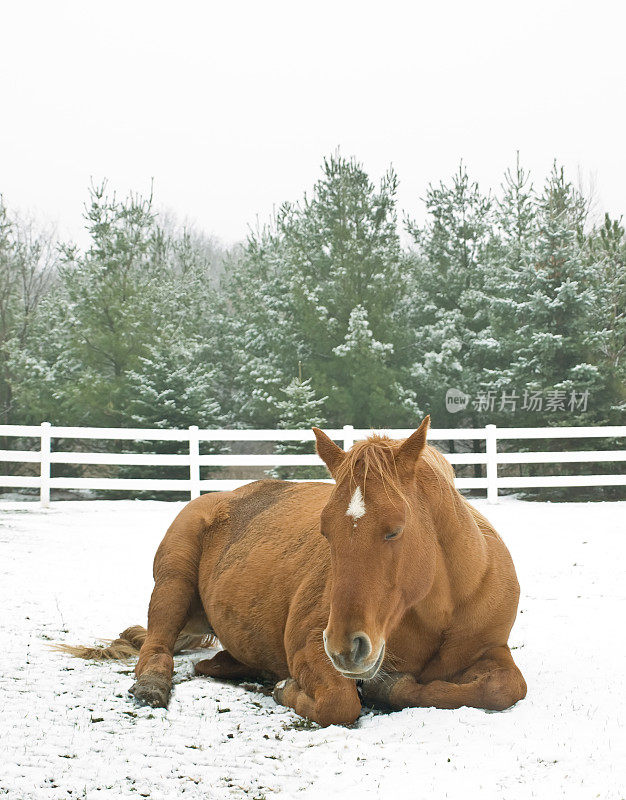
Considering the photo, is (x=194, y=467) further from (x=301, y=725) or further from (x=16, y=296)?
(x=16, y=296)

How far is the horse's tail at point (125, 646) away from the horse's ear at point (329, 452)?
1.86 m

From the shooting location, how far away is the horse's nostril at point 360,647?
2623 mm

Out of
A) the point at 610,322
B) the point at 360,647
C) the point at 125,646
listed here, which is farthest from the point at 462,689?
the point at 610,322

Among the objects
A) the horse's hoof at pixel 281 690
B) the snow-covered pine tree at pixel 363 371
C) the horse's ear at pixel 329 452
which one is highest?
the snow-covered pine tree at pixel 363 371

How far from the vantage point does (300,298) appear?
1911cm

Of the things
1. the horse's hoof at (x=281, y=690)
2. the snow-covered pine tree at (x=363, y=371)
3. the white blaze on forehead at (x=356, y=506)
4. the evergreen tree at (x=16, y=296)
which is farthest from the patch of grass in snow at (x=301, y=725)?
the evergreen tree at (x=16, y=296)

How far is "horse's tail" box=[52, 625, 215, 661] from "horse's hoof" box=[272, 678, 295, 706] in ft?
3.56

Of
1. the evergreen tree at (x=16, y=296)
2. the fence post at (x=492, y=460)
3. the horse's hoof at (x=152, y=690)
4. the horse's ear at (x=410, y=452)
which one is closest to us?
the horse's ear at (x=410, y=452)

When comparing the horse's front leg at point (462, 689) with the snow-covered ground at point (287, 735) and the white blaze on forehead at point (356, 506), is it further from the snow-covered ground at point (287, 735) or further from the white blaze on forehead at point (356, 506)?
the white blaze on forehead at point (356, 506)

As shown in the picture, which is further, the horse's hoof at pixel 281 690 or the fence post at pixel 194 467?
Answer: the fence post at pixel 194 467

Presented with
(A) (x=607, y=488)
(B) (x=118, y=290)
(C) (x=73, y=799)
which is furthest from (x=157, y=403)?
(C) (x=73, y=799)

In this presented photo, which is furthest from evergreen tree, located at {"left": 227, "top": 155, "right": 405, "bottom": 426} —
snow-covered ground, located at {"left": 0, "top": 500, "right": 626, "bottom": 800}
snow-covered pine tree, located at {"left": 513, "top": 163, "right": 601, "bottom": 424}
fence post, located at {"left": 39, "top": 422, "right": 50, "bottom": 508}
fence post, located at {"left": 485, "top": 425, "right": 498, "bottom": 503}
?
snow-covered ground, located at {"left": 0, "top": 500, "right": 626, "bottom": 800}

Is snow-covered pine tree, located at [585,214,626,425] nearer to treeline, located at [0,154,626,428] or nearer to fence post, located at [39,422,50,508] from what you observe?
treeline, located at [0,154,626,428]

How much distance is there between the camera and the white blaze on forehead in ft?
9.38
